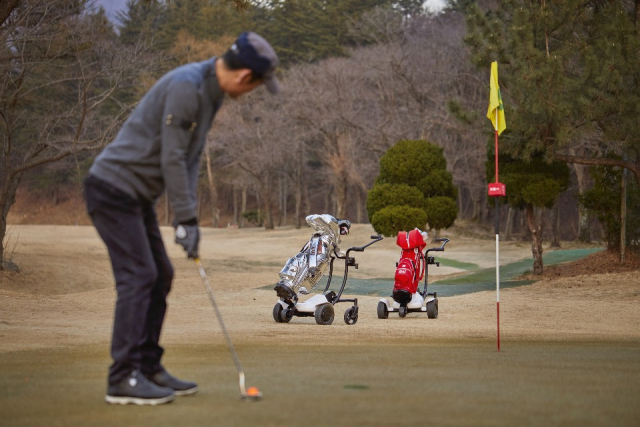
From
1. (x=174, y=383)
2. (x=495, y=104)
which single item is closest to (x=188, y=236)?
(x=174, y=383)

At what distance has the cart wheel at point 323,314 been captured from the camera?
1433 cm

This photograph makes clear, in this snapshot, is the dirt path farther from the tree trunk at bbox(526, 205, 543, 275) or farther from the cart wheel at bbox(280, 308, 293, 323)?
the tree trunk at bbox(526, 205, 543, 275)

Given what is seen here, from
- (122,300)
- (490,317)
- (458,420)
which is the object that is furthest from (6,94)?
(458,420)

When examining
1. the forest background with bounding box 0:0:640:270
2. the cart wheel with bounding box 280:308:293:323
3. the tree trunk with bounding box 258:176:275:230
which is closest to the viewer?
the cart wheel with bounding box 280:308:293:323

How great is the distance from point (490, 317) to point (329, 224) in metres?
3.51

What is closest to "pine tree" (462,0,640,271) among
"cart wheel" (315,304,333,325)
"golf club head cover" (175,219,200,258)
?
"cart wheel" (315,304,333,325)

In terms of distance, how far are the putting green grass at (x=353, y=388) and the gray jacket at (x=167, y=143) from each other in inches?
49.0

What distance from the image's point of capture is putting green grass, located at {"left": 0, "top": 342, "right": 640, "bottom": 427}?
4.98 meters

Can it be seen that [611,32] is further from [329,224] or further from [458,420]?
[458,420]

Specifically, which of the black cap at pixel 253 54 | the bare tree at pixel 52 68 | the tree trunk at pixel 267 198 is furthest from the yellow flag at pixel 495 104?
the tree trunk at pixel 267 198

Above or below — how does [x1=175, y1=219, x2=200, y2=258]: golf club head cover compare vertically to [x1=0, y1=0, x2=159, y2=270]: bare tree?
below

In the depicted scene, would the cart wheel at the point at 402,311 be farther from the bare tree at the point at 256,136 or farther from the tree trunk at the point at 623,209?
the bare tree at the point at 256,136

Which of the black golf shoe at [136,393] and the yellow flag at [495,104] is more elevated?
the yellow flag at [495,104]

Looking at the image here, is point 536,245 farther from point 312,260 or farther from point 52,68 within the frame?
point 52,68
